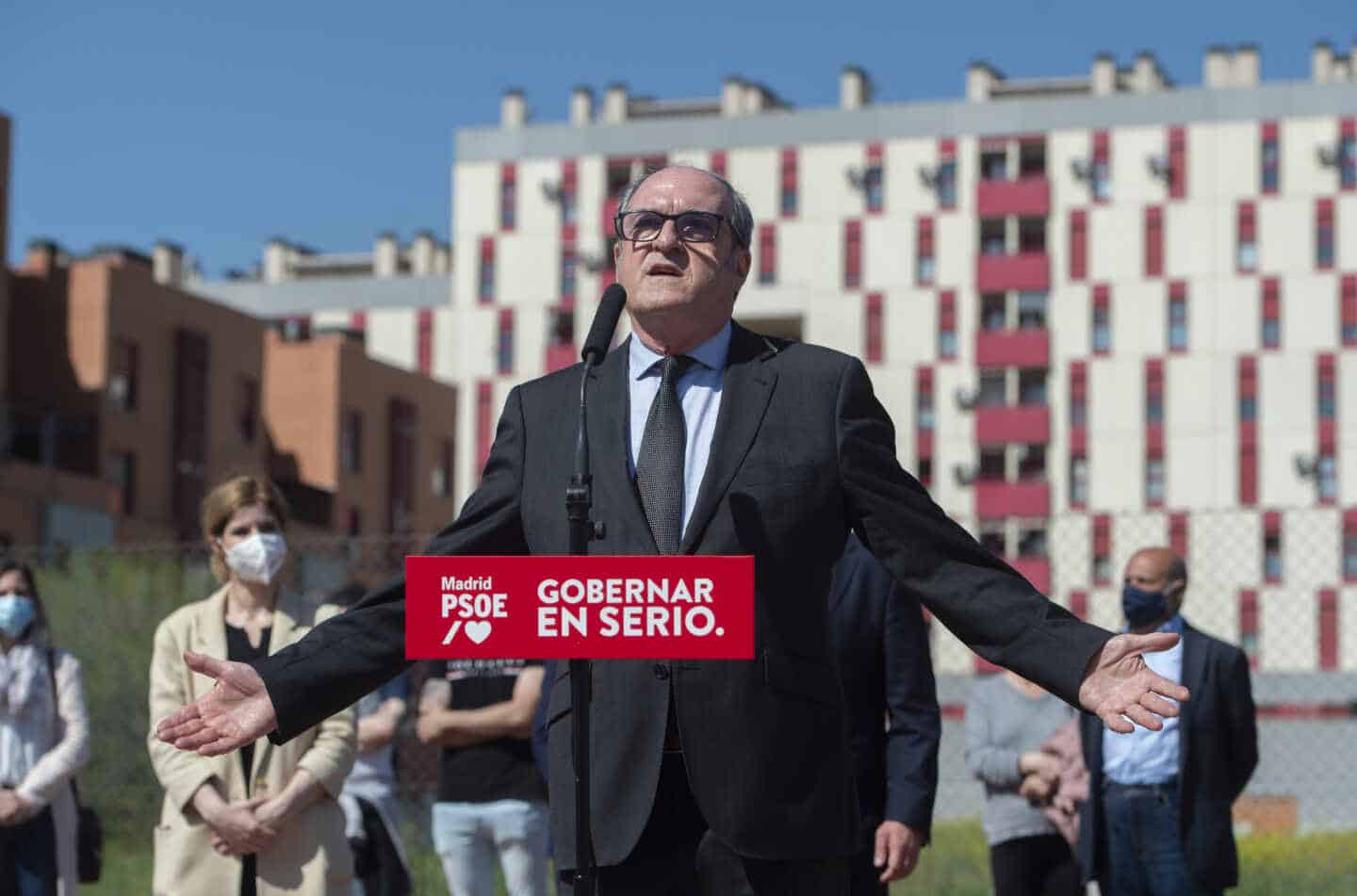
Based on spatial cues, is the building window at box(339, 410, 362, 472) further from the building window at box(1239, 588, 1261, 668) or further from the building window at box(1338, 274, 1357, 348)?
the building window at box(1338, 274, 1357, 348)

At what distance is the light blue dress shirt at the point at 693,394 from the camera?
479 centimetres

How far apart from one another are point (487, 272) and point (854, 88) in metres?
13.6

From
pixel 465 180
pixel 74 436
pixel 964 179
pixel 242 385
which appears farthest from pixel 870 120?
pixel 74 436

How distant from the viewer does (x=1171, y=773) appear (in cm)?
910

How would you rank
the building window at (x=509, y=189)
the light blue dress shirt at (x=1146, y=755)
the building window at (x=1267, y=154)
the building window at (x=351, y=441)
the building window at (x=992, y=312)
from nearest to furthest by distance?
the light blue dress shirt at (x=1146, y=755), the building window at (x=1267, y=154), the building window at (x=351, y=441), the building window at (x=992, y=312), the building window at (x=509, y=189)

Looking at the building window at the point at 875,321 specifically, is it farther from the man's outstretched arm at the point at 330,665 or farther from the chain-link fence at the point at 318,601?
the man's outstretched arm at the point at 330,665

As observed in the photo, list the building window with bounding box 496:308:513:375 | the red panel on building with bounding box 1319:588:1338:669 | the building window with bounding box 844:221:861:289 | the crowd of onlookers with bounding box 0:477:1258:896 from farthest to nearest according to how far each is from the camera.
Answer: the building window with bounding box 496:308:513:375, the building window with bounding box 844:221:861:289, the red panel on building with bounding box 1319:588:1338:669, the crowd of onlookers with bounding box 0:477:1258:896

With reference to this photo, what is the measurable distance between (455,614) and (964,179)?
72.2 m

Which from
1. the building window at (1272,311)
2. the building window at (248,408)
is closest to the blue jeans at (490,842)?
the building window at (248,408)

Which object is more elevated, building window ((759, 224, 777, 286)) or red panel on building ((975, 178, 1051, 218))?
red panel on building ((975, 178, 1051, 218))

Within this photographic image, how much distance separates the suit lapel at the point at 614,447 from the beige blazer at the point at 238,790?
10.9ft

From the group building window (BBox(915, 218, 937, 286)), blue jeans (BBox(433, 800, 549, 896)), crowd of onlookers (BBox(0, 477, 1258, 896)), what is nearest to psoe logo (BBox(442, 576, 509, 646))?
crowd of onlookers (BBox(0, 477, 1258, 896))

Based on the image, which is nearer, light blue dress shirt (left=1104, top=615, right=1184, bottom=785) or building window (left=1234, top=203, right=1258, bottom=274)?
light blue dress shirt (left=1104, top=615, right=1184, bottom=785)

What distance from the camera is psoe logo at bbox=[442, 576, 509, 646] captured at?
4.20 meters
